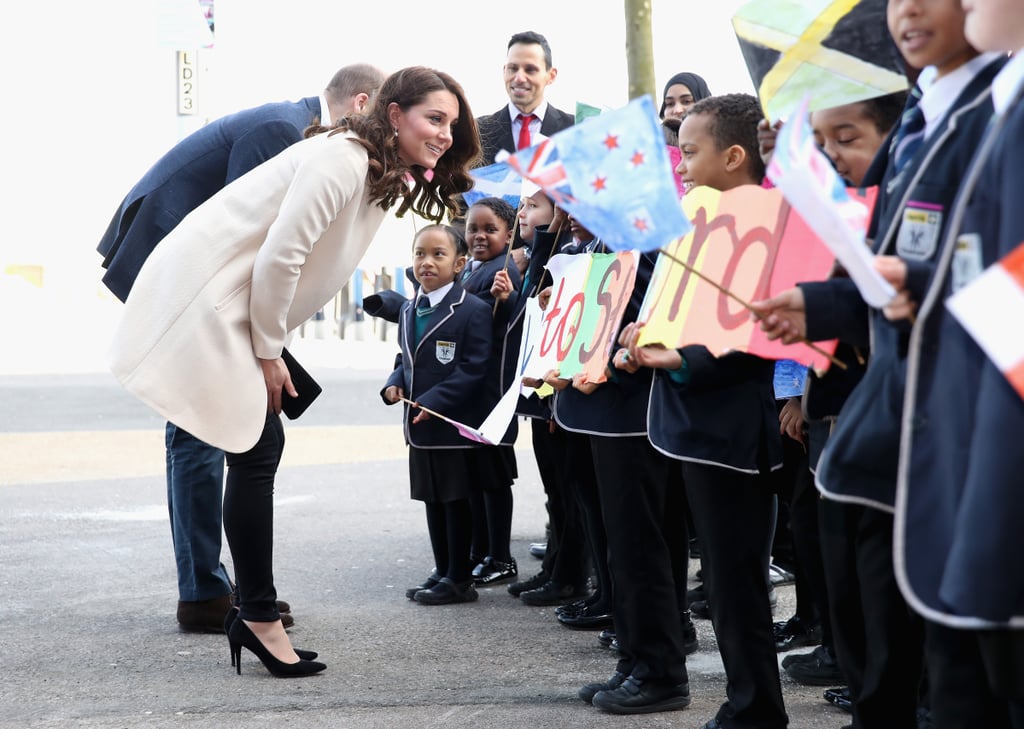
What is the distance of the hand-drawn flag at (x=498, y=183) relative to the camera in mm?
5879

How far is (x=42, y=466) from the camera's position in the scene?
9.44 metres

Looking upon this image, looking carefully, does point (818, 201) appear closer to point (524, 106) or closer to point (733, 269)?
point (733, 269)

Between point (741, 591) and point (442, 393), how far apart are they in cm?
244

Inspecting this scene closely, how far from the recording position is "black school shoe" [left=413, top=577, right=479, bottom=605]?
5.36 m

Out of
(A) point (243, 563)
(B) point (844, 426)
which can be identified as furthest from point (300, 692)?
(B) point (844, 426)

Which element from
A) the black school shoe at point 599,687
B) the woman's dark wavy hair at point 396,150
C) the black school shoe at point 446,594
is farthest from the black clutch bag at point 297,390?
the black school shoe at point 599,687

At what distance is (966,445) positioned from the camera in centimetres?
199

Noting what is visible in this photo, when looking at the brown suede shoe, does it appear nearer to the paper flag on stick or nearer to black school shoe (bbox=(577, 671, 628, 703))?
black school shoe (bbox=(577, 671, 628, 703))

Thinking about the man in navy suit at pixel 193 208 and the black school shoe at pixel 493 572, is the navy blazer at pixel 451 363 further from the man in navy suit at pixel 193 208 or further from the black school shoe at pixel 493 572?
the man in navy suit at pixel 193 208

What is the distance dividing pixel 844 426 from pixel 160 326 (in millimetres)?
2428

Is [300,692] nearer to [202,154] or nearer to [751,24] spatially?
[202,154]

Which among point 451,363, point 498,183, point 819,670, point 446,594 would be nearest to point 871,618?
point 819,670

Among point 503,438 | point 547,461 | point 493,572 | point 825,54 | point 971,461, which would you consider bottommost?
point 493,572

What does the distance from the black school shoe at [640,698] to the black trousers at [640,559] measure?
0.03 meters
